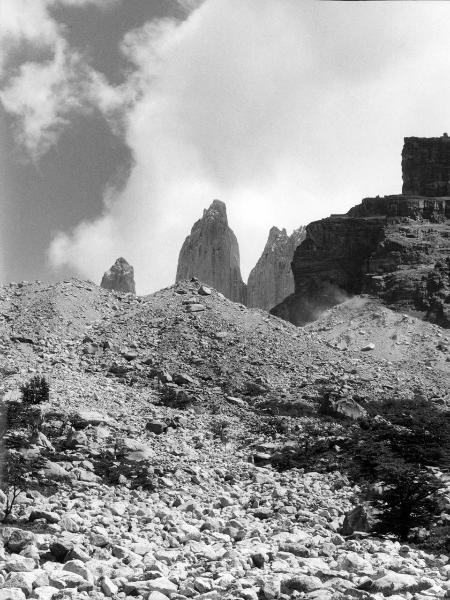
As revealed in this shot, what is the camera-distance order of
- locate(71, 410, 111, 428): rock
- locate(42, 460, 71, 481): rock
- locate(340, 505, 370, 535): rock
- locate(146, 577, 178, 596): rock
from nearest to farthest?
locate(146, 577, 178, 596): rock, locate(340, 505, 370, 535): rock, locate(42, 460, 71, 481): rock, locate(71, 410, 111, 428): rock

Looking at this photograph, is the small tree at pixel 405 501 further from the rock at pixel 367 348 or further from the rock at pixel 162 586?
the rock at pixel 367 348

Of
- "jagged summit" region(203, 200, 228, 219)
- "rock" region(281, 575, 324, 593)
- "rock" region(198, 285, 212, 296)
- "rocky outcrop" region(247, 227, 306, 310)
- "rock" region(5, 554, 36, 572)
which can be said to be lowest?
"rock" region(281, 575, 324, 593)

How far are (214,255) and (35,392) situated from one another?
295ft

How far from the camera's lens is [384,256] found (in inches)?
3364

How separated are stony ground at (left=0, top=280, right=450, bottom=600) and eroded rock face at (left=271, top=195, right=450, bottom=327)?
3191 cm

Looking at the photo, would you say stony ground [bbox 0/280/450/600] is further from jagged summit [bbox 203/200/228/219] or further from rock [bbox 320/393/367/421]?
jagged summit [bbox 203/200/228/219]

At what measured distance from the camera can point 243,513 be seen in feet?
45.8

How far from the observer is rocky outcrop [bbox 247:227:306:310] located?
115688 mm

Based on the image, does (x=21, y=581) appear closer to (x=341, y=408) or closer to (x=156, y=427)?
(x=156, y=427)

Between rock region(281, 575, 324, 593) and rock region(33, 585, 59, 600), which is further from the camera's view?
rock region(281, 575, 324, 593)

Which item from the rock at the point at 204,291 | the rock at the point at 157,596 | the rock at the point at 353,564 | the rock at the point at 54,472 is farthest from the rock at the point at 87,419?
the rock at the point at 204,291

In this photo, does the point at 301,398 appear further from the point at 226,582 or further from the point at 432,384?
the point at 226,582

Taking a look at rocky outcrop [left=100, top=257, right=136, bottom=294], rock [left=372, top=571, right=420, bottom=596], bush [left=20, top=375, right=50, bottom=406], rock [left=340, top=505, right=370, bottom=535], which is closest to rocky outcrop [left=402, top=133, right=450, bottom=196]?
rocky outcrop [left=100, top=257, right=136, bottom=294]

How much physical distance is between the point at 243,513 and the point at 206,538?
282 centimetres
